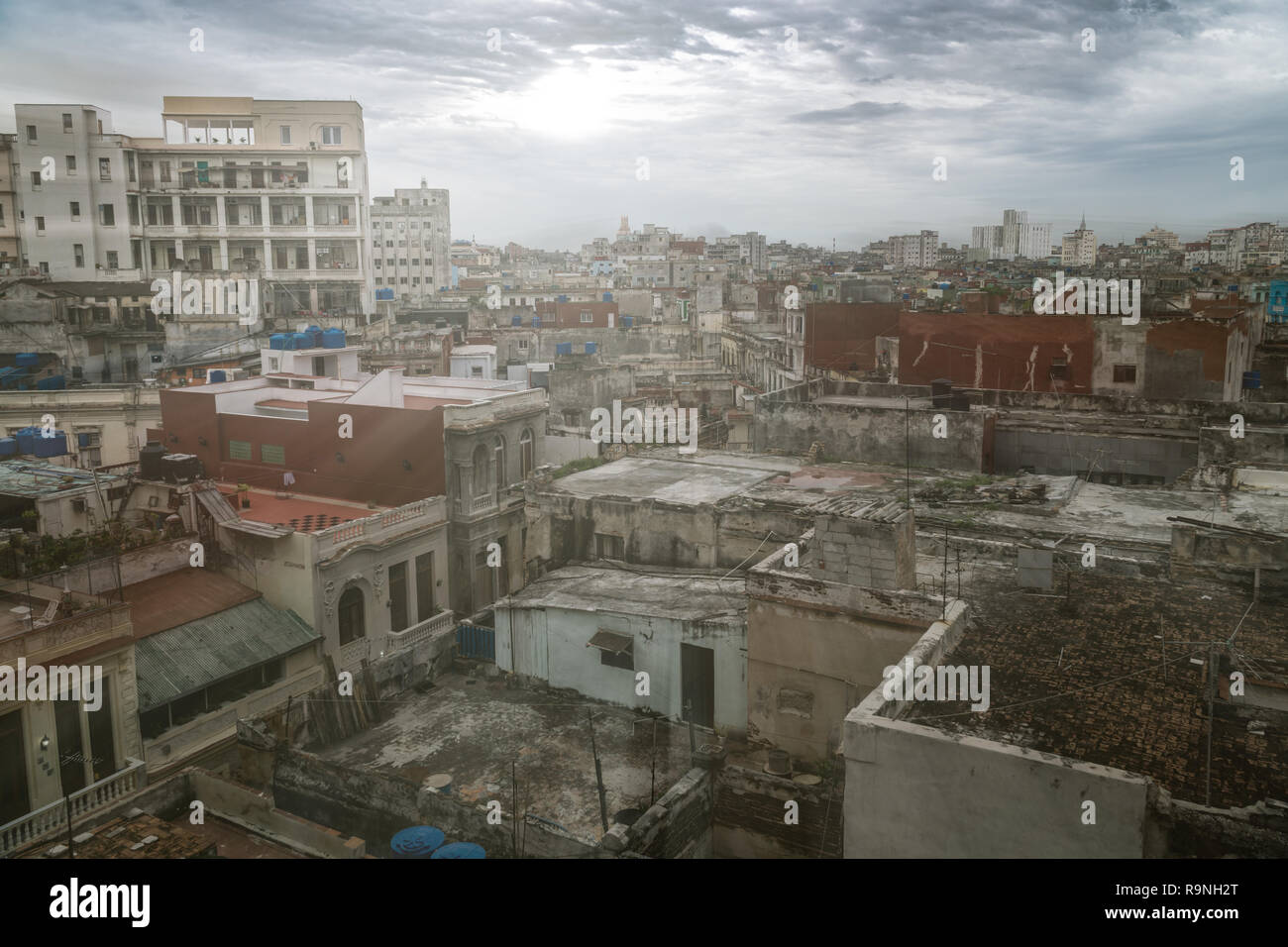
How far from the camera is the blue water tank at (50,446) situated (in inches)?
1377

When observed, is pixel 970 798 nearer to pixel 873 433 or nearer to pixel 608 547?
pixel 608 547

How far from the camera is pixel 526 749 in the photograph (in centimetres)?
2162

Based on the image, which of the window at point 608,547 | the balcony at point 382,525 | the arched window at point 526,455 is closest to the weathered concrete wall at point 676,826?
the window at point 608,547

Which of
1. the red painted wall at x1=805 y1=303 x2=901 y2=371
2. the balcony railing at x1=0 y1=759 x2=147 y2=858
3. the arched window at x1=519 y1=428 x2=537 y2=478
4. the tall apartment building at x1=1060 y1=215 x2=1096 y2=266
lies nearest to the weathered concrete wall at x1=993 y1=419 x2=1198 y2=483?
the arched window at x1=519 y1=428 x2=537 y2=478

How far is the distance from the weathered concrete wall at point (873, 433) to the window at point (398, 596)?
14.7 m

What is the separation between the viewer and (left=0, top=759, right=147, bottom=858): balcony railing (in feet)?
52.6

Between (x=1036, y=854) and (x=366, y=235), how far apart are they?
2515 inches

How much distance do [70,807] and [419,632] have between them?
44.3 feet

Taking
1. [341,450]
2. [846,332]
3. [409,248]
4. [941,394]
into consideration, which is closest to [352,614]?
→ [341,450]

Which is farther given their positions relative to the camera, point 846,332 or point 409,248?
point 409,248

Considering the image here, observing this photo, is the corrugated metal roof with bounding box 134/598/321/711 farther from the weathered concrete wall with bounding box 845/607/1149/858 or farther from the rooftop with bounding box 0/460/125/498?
the weathered concrete wall with bounding box 845/607/1149/858

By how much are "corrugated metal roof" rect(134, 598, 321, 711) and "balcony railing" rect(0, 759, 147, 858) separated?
2918 mm

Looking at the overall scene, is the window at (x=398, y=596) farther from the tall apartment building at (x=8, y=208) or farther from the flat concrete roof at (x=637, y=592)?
the tall apartment building at (x=8, y=208)
